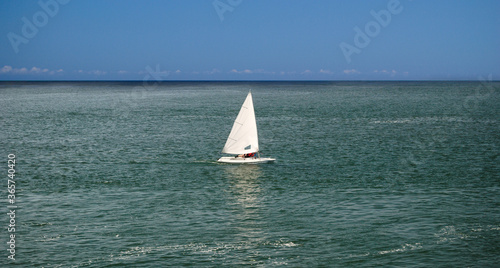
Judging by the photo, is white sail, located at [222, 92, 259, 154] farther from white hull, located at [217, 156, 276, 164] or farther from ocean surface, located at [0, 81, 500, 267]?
ocean surface, located at [0, 81, 500, 267]

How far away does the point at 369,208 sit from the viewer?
1912 inches

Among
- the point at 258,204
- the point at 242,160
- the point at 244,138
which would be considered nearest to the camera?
the point at 258,204

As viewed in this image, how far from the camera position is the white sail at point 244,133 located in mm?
68438

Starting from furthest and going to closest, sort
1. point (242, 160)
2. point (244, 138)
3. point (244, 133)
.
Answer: point (244, 138)
point (244, 133)
point (242, 160)

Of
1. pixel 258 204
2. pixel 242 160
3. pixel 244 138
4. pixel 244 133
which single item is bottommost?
pixel 258 204

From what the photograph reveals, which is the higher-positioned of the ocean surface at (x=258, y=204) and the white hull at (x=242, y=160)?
the white hull at (x=242, y=160)

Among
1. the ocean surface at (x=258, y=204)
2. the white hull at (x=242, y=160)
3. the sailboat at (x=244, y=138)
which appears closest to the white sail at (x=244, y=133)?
the sailboat at (x=244, y=138)

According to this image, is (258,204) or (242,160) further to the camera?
(242,160)

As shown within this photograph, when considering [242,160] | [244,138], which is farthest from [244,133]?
[242,160]

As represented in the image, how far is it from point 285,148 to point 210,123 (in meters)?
46.5

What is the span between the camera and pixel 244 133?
68750 millimetres

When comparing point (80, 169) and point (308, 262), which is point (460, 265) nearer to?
point (308, 262)

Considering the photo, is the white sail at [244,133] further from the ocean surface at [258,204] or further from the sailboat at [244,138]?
the ocean surface at [258,204]

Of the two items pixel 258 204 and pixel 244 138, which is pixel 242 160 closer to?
pixel 244 138
